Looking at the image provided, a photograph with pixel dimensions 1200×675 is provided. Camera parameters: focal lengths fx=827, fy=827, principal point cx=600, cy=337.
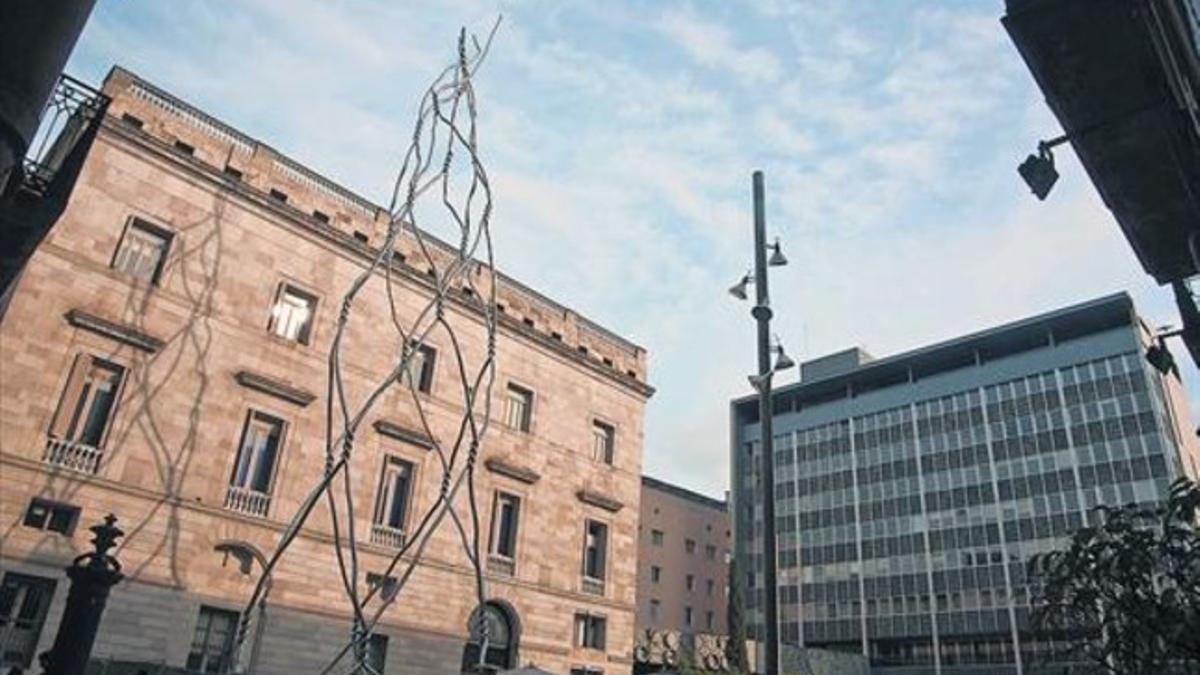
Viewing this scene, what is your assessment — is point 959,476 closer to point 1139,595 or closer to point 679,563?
point 679,563

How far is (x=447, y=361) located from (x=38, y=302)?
12.4 metres

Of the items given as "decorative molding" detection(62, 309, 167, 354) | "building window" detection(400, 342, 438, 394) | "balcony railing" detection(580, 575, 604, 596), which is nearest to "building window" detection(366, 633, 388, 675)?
"building window" detection(400, 342, 438, 394)

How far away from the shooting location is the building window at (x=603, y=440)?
3341cm

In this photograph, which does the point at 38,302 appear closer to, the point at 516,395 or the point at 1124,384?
the point at 516,395

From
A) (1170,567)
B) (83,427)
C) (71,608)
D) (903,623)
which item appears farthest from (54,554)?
(903,623)

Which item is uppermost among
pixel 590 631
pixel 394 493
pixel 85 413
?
pixel 85 413

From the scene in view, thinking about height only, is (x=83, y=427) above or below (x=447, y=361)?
below

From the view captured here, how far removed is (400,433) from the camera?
26328mm

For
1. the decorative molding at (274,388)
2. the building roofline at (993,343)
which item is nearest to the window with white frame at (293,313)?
the decorative molding at (274,388)

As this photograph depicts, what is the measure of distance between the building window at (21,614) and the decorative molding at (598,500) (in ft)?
57.1

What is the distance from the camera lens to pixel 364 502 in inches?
973

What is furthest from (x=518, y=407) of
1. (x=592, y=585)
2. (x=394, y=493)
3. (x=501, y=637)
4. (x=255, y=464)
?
(x=255, y=464)

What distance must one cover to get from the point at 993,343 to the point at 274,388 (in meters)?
60.8

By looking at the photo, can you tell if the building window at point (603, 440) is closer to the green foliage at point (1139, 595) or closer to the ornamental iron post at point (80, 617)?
the green foliage at point (1139, 595)
